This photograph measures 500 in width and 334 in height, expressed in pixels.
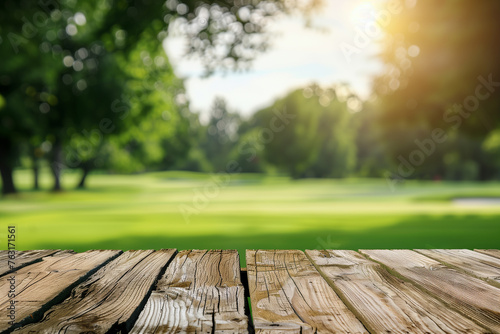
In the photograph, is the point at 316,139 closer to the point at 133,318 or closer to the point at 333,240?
the point at 333,240

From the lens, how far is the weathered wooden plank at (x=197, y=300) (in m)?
1.43

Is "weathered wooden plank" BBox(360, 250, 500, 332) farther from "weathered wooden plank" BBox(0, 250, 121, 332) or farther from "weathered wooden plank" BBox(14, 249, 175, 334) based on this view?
"weathered wooden plank" BBox(0, 250, 121, 332)

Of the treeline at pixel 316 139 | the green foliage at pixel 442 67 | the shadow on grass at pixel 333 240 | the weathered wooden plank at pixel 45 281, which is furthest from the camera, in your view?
the treeline at pixel 316 139

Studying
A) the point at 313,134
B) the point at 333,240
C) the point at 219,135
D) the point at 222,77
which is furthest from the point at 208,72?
the point at 219,135

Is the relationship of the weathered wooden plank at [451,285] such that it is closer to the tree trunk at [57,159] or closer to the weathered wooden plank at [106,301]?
the weathered wooden plank at [106,301]

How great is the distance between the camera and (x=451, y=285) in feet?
6.44

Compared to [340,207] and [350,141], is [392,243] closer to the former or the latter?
[340,207]

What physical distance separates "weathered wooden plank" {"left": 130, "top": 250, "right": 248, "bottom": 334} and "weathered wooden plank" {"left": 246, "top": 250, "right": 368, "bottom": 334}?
0.07 meters

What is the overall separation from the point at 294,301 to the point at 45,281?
1130 millimetres

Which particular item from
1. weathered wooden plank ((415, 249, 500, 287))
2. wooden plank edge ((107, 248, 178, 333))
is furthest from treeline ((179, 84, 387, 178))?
wooden plank edge ((107, 248, 178, 333))

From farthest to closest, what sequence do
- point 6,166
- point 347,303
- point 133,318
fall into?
1. point 6,166
2. point 347,303
3. point 133,318

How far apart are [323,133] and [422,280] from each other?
55.6m

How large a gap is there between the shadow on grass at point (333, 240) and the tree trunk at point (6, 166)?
845 inches

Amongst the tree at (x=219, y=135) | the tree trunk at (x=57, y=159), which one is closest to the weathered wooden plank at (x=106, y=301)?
the tree trunk at (x=57, y=159)
